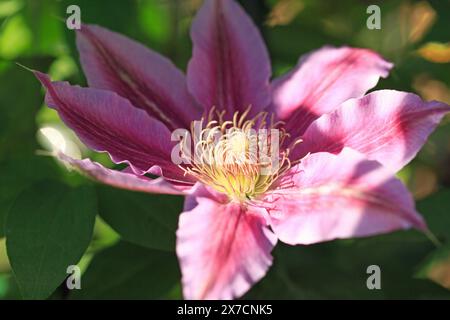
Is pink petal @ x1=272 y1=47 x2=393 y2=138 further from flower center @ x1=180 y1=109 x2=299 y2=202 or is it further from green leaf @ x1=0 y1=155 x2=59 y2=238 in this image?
Answer: green leaf @ x1=0 y1=155 x2=59 y2=238

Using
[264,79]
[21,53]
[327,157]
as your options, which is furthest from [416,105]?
[21,53]

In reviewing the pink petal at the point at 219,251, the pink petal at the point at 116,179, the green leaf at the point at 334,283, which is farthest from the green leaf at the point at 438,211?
the pink petal at the point at 116,179

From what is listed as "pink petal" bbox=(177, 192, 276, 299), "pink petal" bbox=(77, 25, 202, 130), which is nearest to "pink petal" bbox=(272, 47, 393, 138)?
"pink petal" bbox=(77, 25, 202, 130)

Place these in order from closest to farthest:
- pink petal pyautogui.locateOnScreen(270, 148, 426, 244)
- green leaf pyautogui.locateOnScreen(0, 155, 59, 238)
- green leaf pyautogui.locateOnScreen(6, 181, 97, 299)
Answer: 1. pink petal pyautogui.locateOnScreen(270, 148, 426, 244)
2. green leaf pyautogui.locateOnScreen(6, 181, 97, 299)
3. green leaf pyautogui.locateOnScreen(0, 155, 59, 238)

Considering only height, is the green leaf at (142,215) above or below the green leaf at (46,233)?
below

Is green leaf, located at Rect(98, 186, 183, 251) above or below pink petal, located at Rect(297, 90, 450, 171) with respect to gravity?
below

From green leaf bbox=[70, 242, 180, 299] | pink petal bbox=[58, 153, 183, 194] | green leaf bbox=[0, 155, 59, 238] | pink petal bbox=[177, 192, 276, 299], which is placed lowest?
green leaf bbox=[70, 242, 180, 299]

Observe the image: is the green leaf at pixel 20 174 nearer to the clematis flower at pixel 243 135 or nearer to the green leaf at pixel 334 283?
the clematis flower at pixel 243 135
